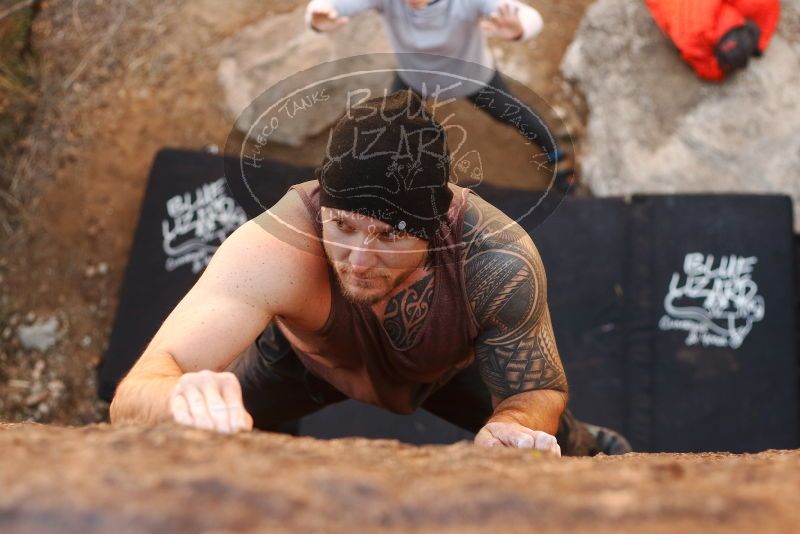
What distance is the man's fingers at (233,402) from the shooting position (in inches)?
58.3

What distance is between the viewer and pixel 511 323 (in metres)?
2.10

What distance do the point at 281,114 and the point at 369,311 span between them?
0.50 meters

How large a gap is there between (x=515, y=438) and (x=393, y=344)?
1.58ft

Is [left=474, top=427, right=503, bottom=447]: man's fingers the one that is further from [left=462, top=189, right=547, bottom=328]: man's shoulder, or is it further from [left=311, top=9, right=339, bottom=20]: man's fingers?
[left=311, top=9, right=339, bottom=20]: man's fingers

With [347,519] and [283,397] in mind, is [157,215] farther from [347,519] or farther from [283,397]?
[347,519]

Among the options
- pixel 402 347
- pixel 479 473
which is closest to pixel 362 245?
pixel 402 347

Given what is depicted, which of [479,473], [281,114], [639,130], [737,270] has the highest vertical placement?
[281,114]

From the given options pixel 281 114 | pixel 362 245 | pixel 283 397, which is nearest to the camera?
pixel 362 245

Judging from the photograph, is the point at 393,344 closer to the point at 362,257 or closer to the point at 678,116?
the point at 362,257

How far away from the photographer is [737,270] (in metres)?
3.69

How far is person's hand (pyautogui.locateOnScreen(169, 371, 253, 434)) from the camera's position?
4.84 ft

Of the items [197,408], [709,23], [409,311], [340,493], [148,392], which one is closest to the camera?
[340,493]

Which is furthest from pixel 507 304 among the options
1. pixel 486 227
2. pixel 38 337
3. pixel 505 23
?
pixel 38 337

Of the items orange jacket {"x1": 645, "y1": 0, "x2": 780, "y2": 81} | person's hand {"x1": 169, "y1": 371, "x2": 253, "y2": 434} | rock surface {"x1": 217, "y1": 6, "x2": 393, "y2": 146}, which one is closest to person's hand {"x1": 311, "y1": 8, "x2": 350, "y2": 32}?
rock surface {"x1": 217, "y1": 6, "x2": 393, "y2": 146}
